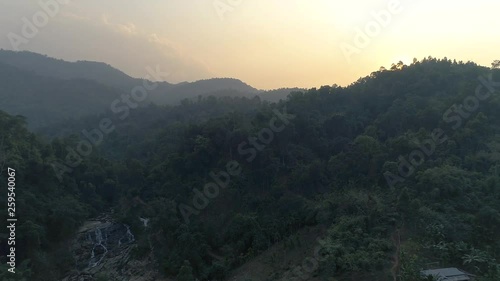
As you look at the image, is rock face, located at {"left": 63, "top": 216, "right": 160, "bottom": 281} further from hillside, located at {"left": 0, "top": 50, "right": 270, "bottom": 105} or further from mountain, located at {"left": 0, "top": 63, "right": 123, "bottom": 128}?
hillside, located at {"left": 0, "top": 50, "right": 270, "bottom": 105}

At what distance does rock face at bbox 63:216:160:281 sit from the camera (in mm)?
22594

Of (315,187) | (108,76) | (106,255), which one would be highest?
(108,76)

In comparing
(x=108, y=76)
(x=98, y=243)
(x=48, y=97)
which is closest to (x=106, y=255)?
(x=98, y=243)

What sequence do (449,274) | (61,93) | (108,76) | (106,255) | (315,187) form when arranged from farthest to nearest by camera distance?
1. (108,76)
2. (61,93)
3. (315,187)
4. (106,255)
5. (449,274)

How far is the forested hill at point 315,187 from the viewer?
690 inches

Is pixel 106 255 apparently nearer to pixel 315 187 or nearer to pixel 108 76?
pixel 315 187

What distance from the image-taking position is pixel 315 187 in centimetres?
2647

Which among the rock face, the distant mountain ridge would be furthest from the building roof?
the distant mountain ridge

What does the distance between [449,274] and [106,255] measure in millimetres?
19833

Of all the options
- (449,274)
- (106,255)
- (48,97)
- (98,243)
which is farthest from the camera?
(48,97)

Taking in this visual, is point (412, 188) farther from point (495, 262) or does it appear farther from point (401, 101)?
point (401, 101)

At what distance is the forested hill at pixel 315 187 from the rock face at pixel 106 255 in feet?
2.36

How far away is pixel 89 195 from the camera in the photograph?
A: 106ft

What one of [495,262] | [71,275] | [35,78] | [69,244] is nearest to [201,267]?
[71,275]
